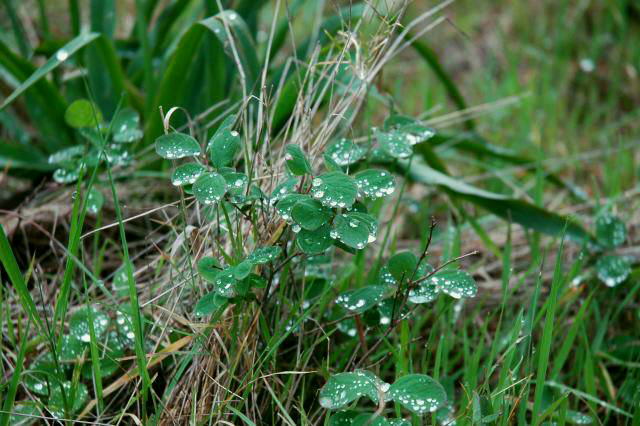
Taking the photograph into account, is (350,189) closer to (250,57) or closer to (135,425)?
(135,425)

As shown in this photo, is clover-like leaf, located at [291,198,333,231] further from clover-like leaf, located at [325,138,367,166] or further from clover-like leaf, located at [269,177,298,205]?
clover-like leaf, located at [325,138,367,166]

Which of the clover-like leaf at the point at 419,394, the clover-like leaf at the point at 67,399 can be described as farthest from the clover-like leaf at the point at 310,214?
the clover-like leaf at the point at 67,399

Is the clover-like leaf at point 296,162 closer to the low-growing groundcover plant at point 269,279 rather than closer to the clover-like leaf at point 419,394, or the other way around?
the low-growing groundcover plant at point 269,279

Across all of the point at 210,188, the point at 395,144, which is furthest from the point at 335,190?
the point at 395,144

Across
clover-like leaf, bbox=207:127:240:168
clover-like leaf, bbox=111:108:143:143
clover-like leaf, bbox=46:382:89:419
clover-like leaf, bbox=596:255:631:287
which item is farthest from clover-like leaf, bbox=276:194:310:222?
clover-like leaf, bbox=596:255:631:287

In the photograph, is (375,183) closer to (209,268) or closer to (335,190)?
(335,190)
